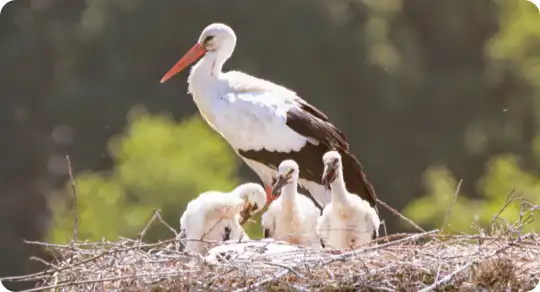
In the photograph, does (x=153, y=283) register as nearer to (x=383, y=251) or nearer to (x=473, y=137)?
(x=383, y=251)

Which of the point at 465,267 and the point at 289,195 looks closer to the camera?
the point at 465,267

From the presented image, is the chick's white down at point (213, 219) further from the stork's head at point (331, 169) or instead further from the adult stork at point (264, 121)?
the adult stork at point (264, 121)

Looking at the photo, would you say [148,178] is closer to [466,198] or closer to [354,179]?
[466,198]

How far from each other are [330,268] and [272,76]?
741 cm

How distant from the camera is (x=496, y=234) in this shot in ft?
17.6

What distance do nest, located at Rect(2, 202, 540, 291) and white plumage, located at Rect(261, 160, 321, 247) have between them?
0.57 m

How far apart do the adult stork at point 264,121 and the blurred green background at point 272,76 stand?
220 inches

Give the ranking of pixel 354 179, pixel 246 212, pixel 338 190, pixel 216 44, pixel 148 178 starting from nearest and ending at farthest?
1. pixel 338 190
2. pixel 246 212
3. pixel 354 179
4. pixel 216 44
5. pixel 148 178

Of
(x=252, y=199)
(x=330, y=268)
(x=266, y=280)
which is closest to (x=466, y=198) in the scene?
(x=252, y=199)

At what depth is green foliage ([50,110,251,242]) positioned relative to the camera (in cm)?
1368

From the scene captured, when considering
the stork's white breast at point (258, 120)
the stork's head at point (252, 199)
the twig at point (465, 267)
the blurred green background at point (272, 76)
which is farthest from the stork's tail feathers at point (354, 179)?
the blurred green background at point (272, 76)

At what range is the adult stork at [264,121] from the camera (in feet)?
21.7

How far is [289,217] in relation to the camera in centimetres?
593

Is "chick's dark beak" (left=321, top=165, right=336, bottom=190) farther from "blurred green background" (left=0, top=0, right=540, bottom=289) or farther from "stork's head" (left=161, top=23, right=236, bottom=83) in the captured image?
"blurred green background" (left=0, top=0, right=540, bottom=289)
